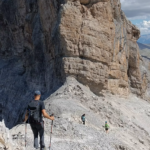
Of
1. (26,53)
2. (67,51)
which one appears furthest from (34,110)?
(26,53)

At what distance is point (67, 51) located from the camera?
2341 cm

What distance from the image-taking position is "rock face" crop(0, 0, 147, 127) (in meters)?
23.6

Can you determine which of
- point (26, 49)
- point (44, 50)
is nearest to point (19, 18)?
point (26, 49)

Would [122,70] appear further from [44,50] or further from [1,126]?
[1,126]

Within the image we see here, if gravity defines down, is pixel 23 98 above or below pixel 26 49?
below

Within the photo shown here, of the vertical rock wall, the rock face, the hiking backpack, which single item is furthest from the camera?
the vertical rock wall

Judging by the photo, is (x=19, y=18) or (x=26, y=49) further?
(x=19, y=18)

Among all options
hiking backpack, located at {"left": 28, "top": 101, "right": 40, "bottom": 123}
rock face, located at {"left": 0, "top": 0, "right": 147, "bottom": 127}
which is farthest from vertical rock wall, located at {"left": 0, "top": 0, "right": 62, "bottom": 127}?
hiking backpack, located at {"left": 28, "top": 101, "right": 40, "bottom": 123}

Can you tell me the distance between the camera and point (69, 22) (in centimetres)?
2330

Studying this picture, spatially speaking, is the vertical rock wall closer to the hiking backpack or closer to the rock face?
the rock face

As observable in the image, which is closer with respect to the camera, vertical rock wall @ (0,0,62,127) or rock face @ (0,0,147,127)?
rock face @ (0,0,147,127)

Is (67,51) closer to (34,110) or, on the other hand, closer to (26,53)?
Answer: (26,53)

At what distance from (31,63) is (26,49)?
9.20 feet

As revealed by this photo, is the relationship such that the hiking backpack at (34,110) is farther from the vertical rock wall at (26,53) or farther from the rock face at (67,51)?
the vertical rock wall at (26,53)
